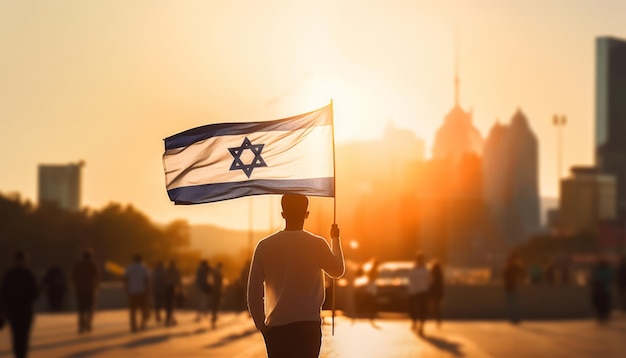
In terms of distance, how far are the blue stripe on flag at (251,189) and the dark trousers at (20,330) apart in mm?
8224

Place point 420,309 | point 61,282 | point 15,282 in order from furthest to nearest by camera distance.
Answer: point 61,282 < point 420,309 < point 15,282

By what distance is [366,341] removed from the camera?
22438mm

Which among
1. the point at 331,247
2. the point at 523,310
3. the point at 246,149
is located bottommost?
the point at 523,310

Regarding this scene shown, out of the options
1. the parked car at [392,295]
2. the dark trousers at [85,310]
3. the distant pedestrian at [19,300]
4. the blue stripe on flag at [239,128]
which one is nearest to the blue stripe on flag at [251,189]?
the blue stripe on flag at [239,128]

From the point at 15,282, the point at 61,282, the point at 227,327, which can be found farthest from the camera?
the point at 61,282

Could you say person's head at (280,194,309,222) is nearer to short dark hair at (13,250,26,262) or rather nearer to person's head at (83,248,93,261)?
short dark hair at (13,250,26,262)

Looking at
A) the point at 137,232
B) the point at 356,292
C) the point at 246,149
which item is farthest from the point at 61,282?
the point at 137,232

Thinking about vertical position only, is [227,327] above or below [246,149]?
below

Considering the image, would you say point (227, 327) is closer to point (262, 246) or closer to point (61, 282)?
point (61, 282)

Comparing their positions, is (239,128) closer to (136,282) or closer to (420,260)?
(136,282)

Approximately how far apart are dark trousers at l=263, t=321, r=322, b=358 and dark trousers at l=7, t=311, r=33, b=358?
10.2m

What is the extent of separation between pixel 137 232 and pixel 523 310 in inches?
3230

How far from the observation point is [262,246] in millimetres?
8359

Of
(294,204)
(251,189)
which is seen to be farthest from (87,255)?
(294,204)
